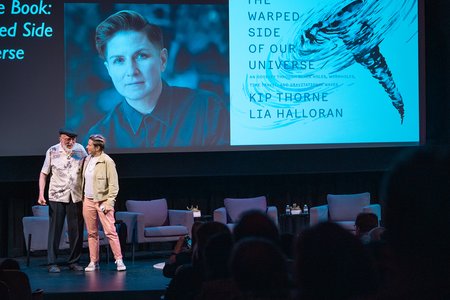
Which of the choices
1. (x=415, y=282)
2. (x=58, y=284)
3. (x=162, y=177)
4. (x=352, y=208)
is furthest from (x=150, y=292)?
(x=415, y=282)

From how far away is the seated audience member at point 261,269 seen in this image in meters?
1.53

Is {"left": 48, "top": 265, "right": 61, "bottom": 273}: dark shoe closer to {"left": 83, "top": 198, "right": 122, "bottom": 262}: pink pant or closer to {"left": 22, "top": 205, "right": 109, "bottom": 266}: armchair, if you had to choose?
{"left": 83, "top": 198, "right": 122, "bottom": 262}: pink pant

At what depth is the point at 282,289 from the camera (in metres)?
1.54

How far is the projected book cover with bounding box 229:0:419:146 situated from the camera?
348 inches

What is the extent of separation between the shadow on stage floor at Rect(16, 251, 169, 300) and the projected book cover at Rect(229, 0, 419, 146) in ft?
7.29

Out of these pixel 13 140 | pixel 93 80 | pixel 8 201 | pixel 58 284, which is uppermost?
pixel 93 80

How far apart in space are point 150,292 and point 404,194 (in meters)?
5.24

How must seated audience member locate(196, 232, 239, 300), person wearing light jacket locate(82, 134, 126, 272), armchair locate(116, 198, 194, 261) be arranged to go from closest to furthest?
seated audience member locate(196, 232, 239, 300), person wearing light jacket locate(82, 134, 126, 272), armchair locate(116, 198, 194, 261)

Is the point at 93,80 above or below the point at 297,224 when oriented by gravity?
above

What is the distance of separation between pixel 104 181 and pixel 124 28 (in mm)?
2393

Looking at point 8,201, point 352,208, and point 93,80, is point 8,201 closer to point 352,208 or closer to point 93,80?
point 93,80

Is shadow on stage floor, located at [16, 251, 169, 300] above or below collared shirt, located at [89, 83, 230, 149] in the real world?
below

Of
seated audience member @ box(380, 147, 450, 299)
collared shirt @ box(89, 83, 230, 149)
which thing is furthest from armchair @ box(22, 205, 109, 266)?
seated audience member @ box(380, 147, 450, 299)

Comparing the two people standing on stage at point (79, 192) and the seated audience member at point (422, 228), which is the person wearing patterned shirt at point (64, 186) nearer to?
the two people standing on stage at point (79, 192)
